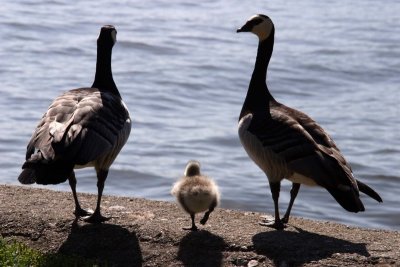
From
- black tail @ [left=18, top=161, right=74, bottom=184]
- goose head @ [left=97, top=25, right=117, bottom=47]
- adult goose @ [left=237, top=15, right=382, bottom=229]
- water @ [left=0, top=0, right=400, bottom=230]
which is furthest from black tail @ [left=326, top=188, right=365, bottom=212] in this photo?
water @ [left=0, top=0, right=400, bottom=230]

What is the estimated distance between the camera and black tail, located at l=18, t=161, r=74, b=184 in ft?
24.7

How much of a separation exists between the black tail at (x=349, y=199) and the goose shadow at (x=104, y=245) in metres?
1.58

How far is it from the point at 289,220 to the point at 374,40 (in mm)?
17194

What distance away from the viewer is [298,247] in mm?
7887

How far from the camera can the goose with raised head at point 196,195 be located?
8.09 meters

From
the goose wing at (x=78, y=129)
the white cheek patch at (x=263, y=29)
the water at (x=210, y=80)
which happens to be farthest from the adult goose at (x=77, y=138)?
the water at (x=210, y=80)

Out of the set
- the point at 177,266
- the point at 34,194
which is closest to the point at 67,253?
the point at 177,266

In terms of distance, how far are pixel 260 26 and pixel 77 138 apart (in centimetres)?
251

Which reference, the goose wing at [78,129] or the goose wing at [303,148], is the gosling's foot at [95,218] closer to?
→ the goose wing at [78,129]

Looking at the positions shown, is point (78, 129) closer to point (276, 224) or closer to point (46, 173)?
point (46, 173)

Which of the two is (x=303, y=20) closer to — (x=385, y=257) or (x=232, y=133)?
(x=232, y=133)

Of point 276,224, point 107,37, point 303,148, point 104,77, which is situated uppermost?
point 107,37

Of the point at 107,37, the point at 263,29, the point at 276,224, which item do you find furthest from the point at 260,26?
the point at 276,224

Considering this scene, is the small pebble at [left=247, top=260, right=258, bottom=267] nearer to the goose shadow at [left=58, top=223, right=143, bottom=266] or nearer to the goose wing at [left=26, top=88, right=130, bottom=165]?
the goose shadow at [left=58, top=223, right=143, bottom=266]
